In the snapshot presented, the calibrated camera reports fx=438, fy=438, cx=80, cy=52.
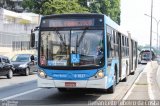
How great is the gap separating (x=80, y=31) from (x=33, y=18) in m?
74.9

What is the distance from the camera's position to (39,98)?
1581 centimetres

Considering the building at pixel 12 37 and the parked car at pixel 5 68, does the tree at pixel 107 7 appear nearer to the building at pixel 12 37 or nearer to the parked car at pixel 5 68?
the building at pixel 12 37

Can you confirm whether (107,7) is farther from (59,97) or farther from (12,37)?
(59,97)

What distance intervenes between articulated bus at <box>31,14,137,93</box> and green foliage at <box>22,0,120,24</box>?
163 ft

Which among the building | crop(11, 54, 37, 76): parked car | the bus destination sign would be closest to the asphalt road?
the bus destination sign

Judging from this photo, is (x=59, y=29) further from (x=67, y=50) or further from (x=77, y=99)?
(x=77, y=99)

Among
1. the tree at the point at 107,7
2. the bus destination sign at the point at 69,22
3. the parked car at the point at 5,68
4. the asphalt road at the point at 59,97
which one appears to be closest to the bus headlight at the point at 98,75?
the asphalt road at the point at 59,97

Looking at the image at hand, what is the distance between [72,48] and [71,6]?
5315cm

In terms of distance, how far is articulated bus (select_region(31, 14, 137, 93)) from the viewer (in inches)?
581

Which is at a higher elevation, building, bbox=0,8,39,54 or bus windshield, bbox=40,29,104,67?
building, bbox=0,8,39,54

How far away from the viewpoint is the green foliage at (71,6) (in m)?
66.1

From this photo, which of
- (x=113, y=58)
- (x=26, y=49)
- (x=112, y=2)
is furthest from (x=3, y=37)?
(x=112, y=2)

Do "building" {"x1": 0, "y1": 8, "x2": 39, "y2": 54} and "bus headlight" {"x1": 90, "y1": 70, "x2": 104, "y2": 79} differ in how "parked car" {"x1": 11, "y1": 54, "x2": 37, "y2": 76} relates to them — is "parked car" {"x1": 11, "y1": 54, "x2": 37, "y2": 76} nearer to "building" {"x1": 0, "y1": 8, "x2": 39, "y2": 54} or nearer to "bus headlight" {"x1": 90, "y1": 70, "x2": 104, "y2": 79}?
"building" {"x1": 0, "y1": 8, "x2": 39, "y2": 54}

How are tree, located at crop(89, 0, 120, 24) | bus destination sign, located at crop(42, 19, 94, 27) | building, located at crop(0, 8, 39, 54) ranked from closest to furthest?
bus destination sign, located at crop(42, 19, 94, 27)
building, located at crop(0, 8, 39, 54)
tree, located at crop(89, 0, 120, 24)
